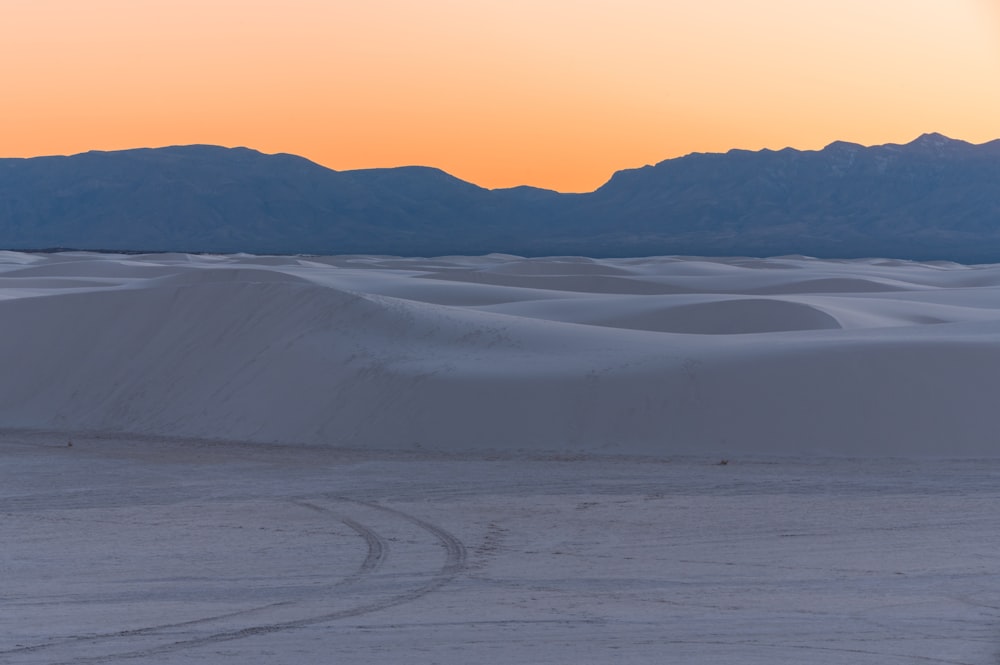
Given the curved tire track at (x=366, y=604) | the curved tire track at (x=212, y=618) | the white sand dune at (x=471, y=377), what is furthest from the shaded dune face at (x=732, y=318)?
the curved tire track at (x=212, y=618)

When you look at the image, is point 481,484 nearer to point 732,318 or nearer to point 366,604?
point 366,604

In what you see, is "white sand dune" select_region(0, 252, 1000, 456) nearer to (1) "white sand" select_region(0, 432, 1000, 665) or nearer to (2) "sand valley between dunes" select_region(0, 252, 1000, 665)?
(2) "sand valley between dunes" select_region(0, 252, 1000, 665)

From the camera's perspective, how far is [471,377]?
1791 centimetres

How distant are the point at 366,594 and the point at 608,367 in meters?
9.99

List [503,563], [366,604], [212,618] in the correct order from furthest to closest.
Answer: [503,563]
[366,604]
[212,618]

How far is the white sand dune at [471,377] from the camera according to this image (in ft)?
52.6

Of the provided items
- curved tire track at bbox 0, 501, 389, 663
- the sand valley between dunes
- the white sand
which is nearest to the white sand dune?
the sand valley between dunes

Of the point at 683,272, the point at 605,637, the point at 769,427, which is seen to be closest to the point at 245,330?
the point at 769,427

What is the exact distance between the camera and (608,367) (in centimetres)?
1803

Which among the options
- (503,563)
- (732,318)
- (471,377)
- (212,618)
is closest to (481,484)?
(503,563)

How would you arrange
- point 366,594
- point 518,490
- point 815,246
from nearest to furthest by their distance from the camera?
1. point 366,594
2. point 518,490
3. point 815,246

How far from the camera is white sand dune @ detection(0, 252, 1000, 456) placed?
1605 cm

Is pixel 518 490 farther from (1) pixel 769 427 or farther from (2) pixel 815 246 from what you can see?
(2) pixel 815 246

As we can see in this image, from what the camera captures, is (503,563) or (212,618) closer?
(212,618)
